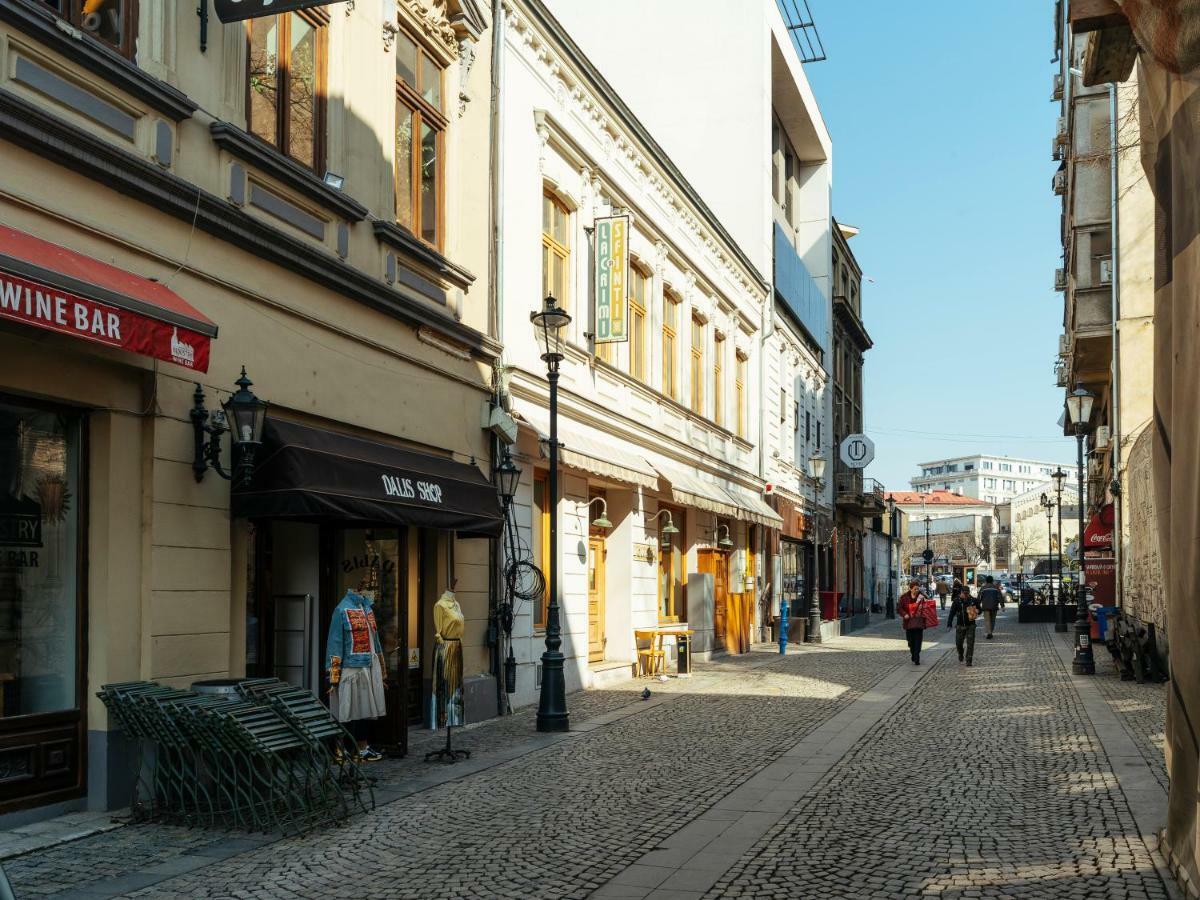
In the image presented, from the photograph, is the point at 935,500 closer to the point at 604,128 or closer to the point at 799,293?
the point at 799,293

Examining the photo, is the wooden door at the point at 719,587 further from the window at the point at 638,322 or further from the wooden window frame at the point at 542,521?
the wooden window frame at the point at 542,521

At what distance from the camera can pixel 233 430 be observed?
9969mm

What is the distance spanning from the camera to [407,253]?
13820 mm

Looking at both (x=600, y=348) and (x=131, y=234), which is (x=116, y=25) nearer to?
(x=131, y=234)

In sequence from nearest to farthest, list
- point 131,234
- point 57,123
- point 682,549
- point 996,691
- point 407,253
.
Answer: point 57,123 < point 131,234 < point 407,253 < point 996,691 < point 682,549

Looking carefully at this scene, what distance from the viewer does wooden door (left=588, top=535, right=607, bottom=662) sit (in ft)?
67.7

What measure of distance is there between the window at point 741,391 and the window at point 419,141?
16.7 metres

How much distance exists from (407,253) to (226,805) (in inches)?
270

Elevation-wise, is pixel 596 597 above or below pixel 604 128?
below

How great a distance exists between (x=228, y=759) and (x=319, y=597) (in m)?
3.69

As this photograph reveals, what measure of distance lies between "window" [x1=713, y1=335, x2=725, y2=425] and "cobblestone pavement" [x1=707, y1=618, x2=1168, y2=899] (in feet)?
48.0

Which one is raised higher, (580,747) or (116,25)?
(116,25)

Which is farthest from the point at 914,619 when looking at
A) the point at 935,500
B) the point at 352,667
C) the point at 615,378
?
the point at 935,500

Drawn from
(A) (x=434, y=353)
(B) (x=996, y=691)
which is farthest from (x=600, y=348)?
(B) (x=996, y=691)
